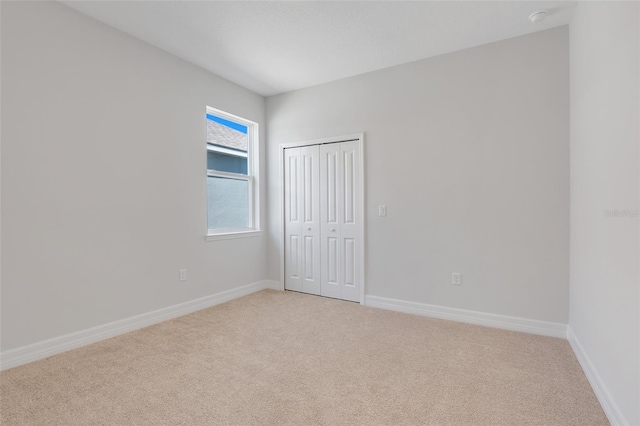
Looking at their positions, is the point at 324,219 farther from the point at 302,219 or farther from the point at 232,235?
the point at 232,235

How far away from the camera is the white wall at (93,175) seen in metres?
2.28

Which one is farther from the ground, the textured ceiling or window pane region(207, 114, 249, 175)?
the textured ceiling

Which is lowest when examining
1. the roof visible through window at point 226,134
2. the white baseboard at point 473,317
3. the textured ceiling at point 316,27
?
the white baseboard at point 473,317

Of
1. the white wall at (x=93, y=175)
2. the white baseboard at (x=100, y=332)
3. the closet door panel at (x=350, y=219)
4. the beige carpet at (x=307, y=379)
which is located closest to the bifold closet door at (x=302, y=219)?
the closet door panel at (x=350, y=219)

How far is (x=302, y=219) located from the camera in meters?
4.30

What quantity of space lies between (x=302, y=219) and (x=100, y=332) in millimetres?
2472

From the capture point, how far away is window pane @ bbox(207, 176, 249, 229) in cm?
392

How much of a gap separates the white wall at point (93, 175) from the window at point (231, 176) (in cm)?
25

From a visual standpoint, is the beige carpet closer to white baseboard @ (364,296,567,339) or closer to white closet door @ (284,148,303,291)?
white baseboard @ (364,296,567,339)

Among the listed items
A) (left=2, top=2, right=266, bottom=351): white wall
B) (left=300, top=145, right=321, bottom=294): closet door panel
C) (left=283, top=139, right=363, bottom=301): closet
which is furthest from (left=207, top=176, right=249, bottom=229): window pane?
(left=300, top=145, right=321, bottom=294): closet door panel

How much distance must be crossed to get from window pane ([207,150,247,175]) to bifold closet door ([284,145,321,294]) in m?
0.60

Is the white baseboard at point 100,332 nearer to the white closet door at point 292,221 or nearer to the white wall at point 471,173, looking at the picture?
the white closet door at point 292,221

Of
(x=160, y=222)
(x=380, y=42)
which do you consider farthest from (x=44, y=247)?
(x=380, y=42)

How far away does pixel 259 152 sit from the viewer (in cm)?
448
